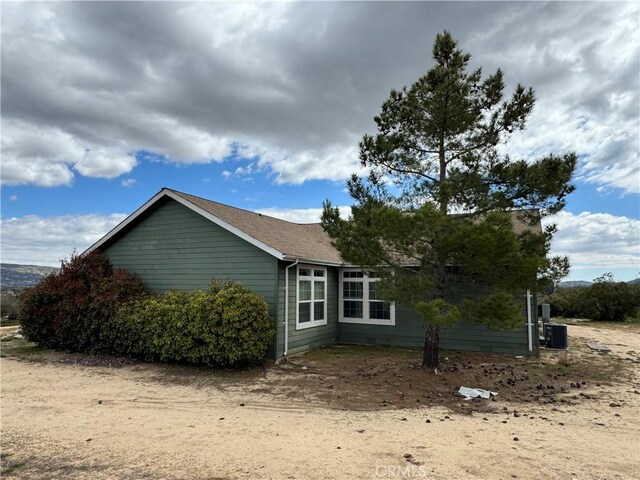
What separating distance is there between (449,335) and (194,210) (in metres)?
8.05

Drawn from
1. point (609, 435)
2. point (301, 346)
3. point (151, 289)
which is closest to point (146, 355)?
point (151, 289)

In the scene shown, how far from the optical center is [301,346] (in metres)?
10.9

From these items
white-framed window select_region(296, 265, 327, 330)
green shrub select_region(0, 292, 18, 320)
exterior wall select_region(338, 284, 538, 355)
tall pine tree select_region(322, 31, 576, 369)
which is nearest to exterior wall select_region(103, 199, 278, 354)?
white-framed window select_region(296, 265, 327, 330)

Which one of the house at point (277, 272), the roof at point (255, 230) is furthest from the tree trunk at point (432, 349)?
the house at point (277, 272)

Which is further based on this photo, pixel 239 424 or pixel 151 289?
pixel 151 289

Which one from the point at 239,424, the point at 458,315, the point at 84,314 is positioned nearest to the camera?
the point at 239,424

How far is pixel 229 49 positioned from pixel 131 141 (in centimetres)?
666

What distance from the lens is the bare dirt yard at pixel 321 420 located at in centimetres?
405

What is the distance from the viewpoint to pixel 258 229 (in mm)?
11305

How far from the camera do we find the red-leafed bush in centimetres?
1052

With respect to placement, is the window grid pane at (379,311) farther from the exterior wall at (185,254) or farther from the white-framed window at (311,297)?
the exterior wall at (185,254)

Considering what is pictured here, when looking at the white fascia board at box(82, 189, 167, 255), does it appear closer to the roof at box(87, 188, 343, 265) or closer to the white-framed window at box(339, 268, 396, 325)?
the roof at box(87, 188, 343, 265)

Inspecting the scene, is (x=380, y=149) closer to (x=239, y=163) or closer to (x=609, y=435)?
(x=609, y=435)

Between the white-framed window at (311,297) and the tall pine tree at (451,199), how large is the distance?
9.98ft
